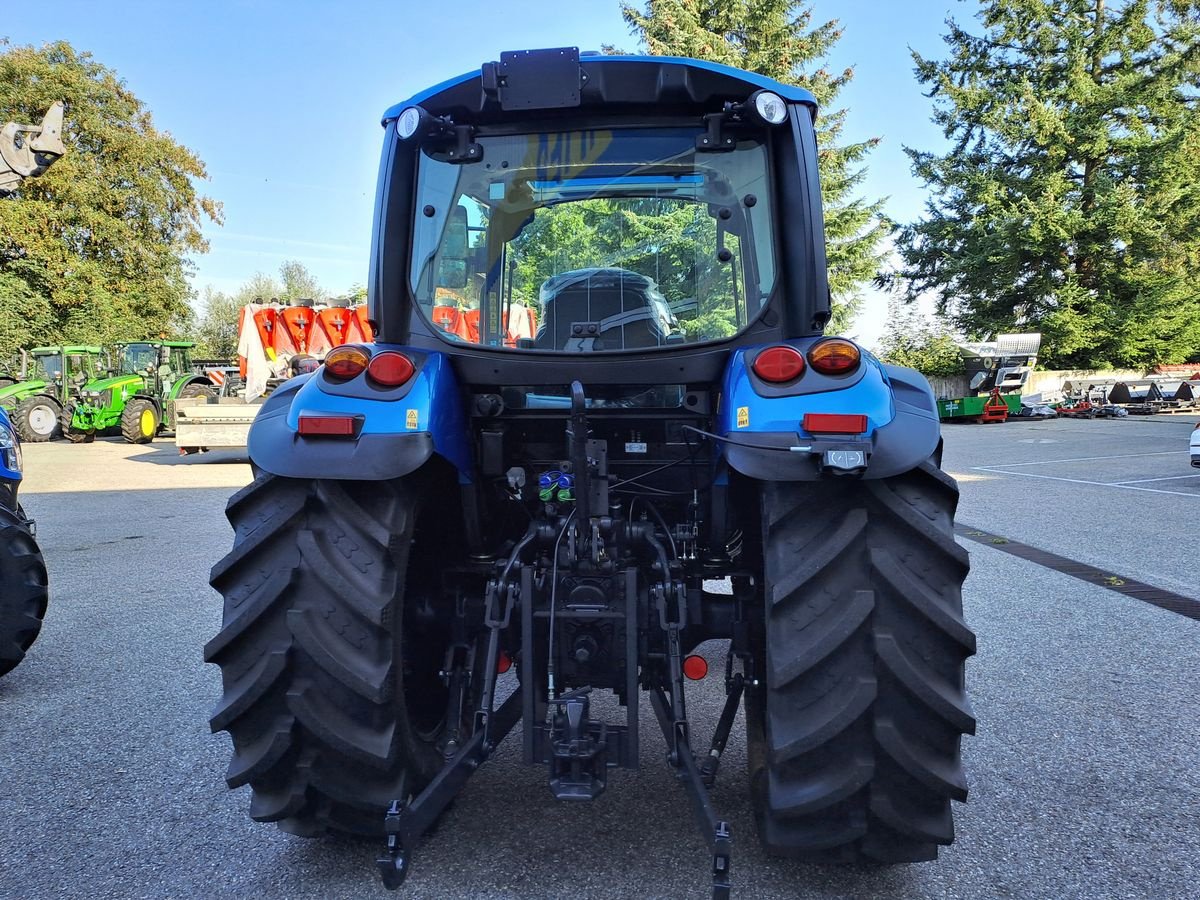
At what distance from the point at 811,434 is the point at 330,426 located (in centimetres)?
126

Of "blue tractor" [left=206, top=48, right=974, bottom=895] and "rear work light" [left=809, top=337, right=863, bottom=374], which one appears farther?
"rear work light" [left=809, top=337, right=863, bottom=374]

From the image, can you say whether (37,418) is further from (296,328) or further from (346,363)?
(346,363)

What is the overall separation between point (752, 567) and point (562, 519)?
2.16 ft

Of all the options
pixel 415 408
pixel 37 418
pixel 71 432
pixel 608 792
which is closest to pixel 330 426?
pixel 415 408

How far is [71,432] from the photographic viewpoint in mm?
21688

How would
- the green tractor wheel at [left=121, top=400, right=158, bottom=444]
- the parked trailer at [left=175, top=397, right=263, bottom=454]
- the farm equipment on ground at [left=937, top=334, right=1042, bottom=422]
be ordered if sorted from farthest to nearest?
the farm equipment on ground at [left=937, top=334, right=1042, bottom=422], the green tractor wheel at [left=121, top=400, right=158, bottom=444], the parked trailer at [left=175, top=397, right=263, bottom=454]

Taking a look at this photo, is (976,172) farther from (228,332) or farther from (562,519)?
(228,332)

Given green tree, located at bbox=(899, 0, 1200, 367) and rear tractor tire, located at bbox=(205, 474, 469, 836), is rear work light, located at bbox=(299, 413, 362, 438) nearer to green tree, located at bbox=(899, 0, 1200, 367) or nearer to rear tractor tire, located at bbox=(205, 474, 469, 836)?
rear tractor tire, located at bbox=(205, 474, 469, 836)

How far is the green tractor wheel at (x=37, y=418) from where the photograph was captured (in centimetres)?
2133

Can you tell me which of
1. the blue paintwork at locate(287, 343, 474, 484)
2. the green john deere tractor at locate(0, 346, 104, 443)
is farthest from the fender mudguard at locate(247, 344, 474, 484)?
the green john deere tractor at locate(0, 346, 104, 443)

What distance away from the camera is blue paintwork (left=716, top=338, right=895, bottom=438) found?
2311 mm

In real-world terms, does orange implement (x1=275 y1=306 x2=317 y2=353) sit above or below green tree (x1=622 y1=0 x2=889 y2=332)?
below

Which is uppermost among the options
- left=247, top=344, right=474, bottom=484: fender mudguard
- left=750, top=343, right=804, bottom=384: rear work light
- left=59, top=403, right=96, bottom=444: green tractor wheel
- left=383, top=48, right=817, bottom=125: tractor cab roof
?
left=383, top=48, right=817, bottom=125: tractor cab roof

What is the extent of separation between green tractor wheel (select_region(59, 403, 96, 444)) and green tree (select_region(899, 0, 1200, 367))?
93.6ft
